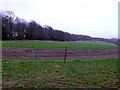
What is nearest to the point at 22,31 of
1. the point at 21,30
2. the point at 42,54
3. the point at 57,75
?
the point at 21,30

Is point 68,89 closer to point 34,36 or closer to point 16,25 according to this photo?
point 34,36

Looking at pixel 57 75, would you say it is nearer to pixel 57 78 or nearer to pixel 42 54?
pixel 57 78

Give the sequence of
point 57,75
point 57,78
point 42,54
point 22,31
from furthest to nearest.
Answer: point 22,31
point 42,54
point 57,75
point 57,78

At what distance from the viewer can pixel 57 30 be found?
285ft

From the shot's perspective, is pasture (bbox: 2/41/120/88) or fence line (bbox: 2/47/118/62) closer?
pasture (bbox: 2/41/120/88)

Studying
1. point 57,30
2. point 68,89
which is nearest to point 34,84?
point 68,89

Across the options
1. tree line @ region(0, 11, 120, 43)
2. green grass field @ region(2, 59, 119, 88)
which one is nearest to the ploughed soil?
green grass field @ region(2, 59, 119, 88)

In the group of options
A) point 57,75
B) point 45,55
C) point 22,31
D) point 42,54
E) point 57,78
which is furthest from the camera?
point 22,31

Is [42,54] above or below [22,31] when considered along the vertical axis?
below

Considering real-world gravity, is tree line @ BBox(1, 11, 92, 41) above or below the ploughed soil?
above

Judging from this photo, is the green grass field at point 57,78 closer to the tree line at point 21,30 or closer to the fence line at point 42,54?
the fence line at point 42,54

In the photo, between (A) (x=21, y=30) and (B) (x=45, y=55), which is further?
(A) (x=21, y=30)

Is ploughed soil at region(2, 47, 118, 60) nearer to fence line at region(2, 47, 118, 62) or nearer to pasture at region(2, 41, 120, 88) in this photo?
fence line at region(2, 47, 118, 62)

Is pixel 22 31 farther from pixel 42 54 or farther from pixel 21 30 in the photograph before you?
pixel 42 54
